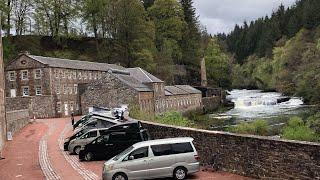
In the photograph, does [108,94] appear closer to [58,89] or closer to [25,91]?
[58,89]

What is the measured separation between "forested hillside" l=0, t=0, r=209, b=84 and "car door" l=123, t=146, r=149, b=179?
6751 centimetres

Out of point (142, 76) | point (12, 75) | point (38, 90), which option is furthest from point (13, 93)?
point (142, 76)

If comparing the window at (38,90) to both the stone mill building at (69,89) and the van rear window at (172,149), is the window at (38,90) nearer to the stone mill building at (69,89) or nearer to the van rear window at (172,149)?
the stone mill building at (69,89)

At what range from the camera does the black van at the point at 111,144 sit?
24984 millimetres

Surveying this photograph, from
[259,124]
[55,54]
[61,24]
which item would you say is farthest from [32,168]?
[61,24]

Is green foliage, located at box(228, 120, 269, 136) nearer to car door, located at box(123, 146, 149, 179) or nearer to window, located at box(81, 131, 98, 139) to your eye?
window, located at box(81, 131, 98, 139)

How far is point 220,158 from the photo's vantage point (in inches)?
747

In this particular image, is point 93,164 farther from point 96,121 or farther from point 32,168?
point 96,121

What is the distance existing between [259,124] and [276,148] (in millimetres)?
22629

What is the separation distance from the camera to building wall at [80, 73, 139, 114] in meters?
55.5

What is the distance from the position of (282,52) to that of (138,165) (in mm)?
84061

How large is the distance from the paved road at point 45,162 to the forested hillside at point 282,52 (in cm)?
2794

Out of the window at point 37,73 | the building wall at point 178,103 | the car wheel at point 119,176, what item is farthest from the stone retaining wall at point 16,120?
the car wheel at point 119,176

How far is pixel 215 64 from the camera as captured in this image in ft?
356
